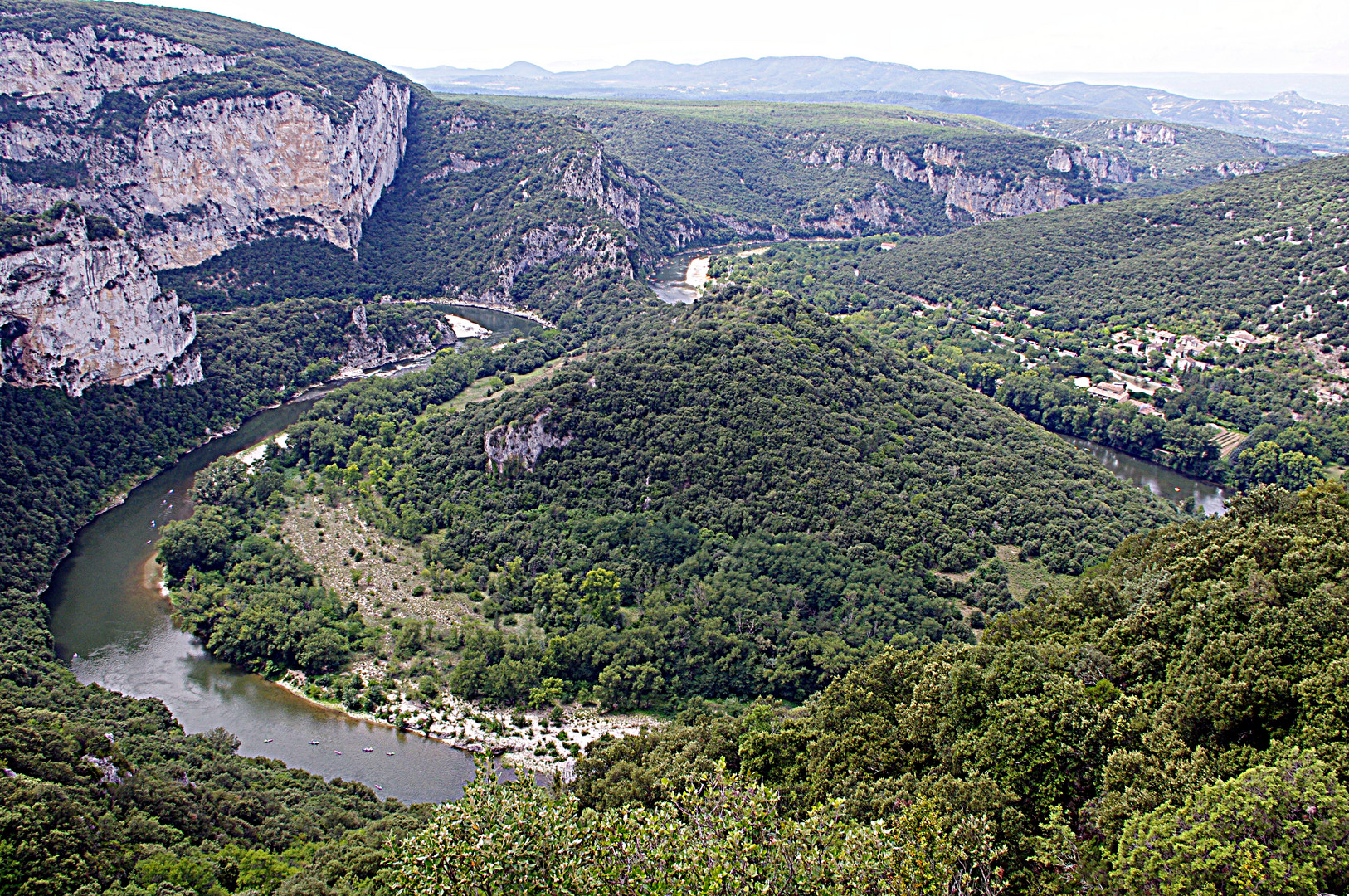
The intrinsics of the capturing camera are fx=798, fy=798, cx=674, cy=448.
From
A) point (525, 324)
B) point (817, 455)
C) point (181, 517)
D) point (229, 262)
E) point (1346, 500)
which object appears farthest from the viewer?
point (525, 324)

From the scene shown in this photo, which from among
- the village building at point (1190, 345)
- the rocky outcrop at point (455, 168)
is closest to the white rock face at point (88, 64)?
the rocky outcrop at point (455, 168)

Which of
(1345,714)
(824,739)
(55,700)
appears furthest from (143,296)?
(1345,714)

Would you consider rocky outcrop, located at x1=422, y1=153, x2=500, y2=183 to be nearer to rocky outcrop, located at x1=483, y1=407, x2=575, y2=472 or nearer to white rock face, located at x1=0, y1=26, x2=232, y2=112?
white rock face, located at x1=0, y1=26, x2=232, y2=112

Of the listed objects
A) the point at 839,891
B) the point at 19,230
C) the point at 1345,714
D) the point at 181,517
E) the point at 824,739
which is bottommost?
the point at 181,517

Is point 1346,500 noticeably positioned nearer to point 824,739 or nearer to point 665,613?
point 824,739

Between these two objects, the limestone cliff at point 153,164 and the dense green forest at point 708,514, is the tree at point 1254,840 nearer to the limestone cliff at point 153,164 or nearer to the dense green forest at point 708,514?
the dense green forest at point 708,514

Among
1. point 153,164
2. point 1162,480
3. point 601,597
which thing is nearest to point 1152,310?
point 1162,480

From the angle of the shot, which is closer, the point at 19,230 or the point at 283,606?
the point at 283,606

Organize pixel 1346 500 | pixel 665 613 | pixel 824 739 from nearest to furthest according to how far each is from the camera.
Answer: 1. pixel 824 739
2. pixel 1346 500
3. pixel 665 613

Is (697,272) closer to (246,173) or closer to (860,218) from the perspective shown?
(860,218)
